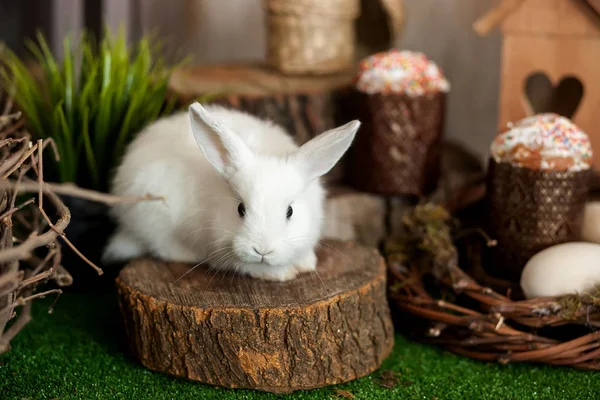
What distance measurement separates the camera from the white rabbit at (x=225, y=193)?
168 centimetres

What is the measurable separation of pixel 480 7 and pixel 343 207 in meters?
1.31

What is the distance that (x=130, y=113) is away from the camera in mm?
2246

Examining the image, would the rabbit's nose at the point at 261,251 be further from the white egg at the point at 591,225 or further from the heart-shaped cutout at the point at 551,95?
the heart-shaped cutout at the point at 551,95

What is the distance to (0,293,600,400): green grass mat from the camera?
5.61ft

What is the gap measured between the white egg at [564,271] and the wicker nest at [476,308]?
1.4 inches

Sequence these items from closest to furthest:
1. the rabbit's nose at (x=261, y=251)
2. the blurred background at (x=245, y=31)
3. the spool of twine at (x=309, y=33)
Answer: the rabbit's nose at (x=261, y=251) → the spool of twine at (x=309, y=33) → the blurred background at (x=245, y=31)

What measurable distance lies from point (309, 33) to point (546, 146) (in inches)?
48.2

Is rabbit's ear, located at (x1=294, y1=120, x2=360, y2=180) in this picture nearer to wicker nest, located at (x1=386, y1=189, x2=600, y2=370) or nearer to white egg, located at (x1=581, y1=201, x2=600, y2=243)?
wicker nest, located at (x1=386, y1=189, x2=600, y2=370)

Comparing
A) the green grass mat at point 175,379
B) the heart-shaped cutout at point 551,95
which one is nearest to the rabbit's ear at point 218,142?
the green grass mat at point 175,379

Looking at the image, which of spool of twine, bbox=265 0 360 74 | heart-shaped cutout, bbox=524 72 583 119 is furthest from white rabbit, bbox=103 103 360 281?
heart-shaped cutout, bbox=524 72 583 119

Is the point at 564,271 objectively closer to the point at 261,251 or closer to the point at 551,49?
the point at 261,251

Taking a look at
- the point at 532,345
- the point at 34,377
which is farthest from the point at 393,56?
the point at 34,377

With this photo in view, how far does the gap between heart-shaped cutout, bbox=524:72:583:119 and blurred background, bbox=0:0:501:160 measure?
45cm

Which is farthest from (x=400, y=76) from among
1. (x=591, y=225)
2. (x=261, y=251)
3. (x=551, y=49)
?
(x=261, y=251)
